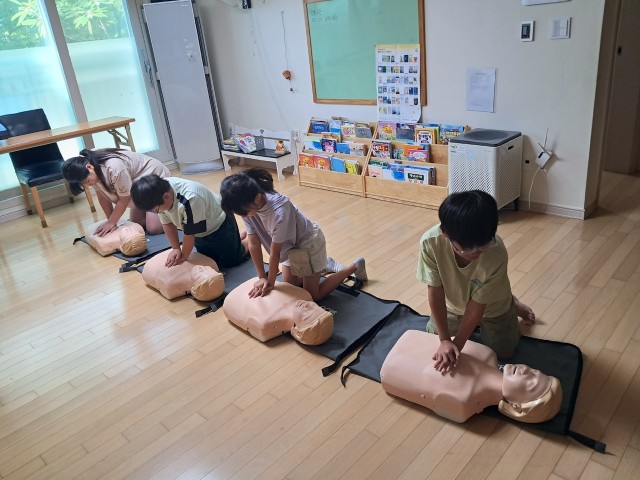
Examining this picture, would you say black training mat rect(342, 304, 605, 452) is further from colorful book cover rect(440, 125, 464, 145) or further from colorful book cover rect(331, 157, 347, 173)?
colorful book cover rect(331, 157, 347, 173)

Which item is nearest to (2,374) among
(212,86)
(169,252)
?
(169,252)

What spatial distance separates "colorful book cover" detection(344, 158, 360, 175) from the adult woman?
1.33 meters

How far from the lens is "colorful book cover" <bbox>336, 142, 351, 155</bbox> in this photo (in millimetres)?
3922

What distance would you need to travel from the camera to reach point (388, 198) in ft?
12.0

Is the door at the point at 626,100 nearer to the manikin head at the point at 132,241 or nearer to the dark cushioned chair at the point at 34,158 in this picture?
the manikin head at the point at 132,241

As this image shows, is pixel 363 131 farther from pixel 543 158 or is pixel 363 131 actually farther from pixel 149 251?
pixel 149 251

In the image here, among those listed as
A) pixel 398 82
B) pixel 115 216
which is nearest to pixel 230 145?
pixel 115 216

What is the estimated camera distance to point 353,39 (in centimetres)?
375

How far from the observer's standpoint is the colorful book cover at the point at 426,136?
347cm

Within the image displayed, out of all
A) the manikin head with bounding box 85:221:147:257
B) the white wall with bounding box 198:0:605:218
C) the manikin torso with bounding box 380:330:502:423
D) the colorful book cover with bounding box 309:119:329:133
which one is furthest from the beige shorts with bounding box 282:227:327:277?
the colorful book cover with bounding box 309:119:329:133

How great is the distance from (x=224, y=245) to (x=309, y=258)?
654 millimetres

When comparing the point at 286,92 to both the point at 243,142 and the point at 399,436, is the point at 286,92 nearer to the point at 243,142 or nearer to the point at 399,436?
the point at 243,142

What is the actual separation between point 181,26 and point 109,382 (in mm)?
3509

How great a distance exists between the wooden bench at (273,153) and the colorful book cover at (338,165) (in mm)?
437
